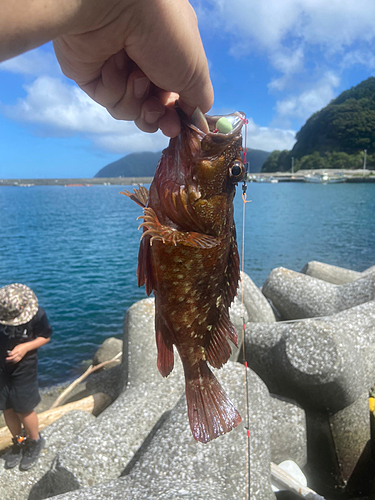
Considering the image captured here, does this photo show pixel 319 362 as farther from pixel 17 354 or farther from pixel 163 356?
pixel 17 354

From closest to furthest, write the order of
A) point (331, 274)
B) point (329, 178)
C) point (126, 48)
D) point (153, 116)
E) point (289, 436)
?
point (126, 48), point (153, 116), point (289, 436), point (331, 274), point (329, 178)

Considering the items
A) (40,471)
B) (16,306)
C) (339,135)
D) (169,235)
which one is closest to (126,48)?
(169,235)

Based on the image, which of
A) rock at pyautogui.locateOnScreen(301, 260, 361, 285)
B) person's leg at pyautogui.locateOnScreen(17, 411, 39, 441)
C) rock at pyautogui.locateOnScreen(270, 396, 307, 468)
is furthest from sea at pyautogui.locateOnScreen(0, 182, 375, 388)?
rock at pyautogui.locateOnScreen(301, 260, 361, 285)

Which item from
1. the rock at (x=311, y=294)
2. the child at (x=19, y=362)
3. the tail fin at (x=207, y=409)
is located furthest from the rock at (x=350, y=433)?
the child at (x=19, y=362)

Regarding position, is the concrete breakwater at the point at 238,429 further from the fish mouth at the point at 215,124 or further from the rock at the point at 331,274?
the rock at the point at 331,274

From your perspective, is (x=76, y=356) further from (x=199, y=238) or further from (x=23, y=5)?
(x=23, y=5)

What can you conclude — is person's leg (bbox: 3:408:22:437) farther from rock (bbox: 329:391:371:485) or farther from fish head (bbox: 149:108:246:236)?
fish head (bbox: 149:108:246:236)
